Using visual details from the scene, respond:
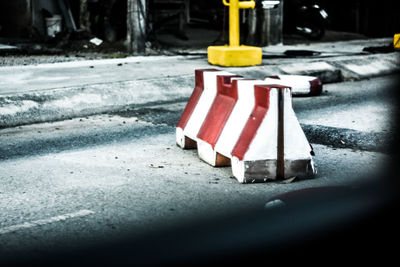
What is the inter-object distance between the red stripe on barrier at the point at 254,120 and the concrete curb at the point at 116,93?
292 cm

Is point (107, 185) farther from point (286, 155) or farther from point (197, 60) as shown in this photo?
point (197, 60)

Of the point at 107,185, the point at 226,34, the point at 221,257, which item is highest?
the point at 221,257

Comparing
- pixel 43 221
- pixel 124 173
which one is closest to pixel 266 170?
pixel 124 173

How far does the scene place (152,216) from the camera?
2.99 m

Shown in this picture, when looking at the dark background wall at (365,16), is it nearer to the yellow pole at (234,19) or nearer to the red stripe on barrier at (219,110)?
the yellow pole at (234,19)

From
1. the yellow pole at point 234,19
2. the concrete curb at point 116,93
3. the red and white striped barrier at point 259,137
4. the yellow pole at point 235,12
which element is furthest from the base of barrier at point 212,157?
the yellow pole at point 234,19

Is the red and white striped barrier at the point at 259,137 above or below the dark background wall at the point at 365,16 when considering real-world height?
above

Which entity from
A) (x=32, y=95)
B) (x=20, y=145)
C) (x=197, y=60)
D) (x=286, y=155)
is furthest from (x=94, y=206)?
(x=197, y=60)

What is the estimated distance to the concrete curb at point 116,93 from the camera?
6129 millimetres

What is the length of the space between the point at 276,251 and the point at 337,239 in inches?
3.1

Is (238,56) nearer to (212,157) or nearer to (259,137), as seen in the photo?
(212,157)

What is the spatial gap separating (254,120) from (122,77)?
409 cm

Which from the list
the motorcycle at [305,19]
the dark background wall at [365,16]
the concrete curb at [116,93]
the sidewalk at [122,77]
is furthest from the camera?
the dark background wall at [365,16]

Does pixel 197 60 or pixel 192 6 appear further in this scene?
pixel 192 6
